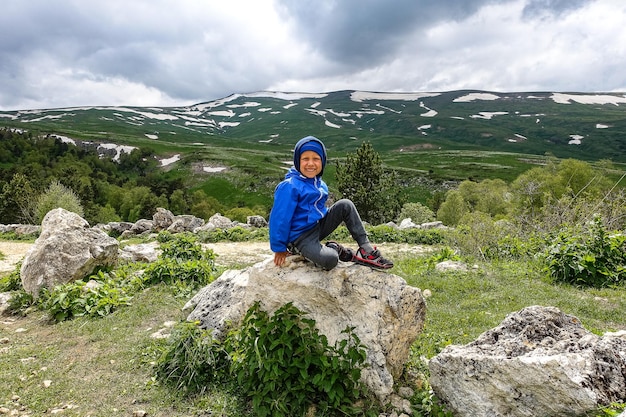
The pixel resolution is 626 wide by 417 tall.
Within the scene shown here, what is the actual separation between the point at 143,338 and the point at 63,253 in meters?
6.21

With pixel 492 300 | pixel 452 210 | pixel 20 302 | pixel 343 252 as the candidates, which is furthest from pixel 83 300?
pixel 452 210

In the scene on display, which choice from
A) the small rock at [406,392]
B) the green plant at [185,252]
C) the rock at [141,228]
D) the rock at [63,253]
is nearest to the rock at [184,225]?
the rock at [141,228]

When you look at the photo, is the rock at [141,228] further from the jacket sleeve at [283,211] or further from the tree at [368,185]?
the jacket sleeve at [283,211]

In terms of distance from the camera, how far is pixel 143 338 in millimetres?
8703

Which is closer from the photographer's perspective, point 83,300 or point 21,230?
point 83,300

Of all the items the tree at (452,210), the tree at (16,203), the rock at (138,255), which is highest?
the rock at (138,255)

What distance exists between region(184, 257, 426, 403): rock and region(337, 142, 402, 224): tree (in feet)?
138

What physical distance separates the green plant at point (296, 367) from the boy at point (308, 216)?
1.00m

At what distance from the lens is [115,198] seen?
8319cm

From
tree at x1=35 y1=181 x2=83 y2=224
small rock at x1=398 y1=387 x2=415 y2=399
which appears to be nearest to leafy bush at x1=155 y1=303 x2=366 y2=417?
small rock at x1=398 y1=387 x2=415 y2=399

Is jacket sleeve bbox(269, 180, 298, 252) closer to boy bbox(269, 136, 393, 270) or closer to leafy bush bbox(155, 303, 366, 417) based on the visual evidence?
boy bbox(269, 136, 393, 270)

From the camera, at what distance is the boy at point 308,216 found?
6.08 m

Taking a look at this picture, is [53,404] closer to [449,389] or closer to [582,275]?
[449,389]

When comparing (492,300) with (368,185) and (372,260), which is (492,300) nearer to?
(372,260)
